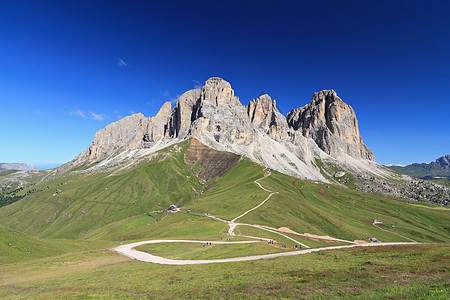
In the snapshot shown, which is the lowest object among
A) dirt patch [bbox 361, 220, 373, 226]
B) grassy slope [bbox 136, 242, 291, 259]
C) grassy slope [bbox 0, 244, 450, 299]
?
dirt patch [bbox 361, 220, 373, 226]

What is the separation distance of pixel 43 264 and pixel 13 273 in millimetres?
6192

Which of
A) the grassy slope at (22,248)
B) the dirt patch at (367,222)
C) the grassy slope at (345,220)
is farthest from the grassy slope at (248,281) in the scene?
the dirt patch at (367,222)

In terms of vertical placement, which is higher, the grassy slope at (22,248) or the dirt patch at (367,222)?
the grassy slope at (22,248)

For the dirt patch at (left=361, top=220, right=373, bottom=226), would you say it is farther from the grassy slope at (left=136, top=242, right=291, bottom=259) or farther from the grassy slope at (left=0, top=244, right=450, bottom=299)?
the grassy slope at (left=0, top=244, right=450, bottom=299)

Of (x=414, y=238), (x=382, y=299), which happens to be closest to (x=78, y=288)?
(x=382, y=299)

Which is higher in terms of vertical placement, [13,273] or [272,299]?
[272,299]

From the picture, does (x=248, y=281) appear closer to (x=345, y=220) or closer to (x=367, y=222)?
(x=345, y=220)

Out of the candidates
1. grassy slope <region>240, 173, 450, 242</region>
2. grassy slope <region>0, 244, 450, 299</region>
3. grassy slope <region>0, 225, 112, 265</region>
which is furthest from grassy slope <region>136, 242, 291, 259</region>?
grassy slope <region>240, 173, 450, 242</region>

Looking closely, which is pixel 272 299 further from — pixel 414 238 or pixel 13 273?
pixel 414 238

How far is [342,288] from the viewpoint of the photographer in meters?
22.5

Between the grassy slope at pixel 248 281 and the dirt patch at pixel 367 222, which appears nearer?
the grassy slope at pixel 248 281

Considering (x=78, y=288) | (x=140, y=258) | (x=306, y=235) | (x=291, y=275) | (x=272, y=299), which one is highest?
(x=272, y=299)

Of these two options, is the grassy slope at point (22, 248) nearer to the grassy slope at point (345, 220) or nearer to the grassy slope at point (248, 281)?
the grassy slope at point (248, 281)

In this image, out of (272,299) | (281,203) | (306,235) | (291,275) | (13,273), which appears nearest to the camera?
(272,299)
